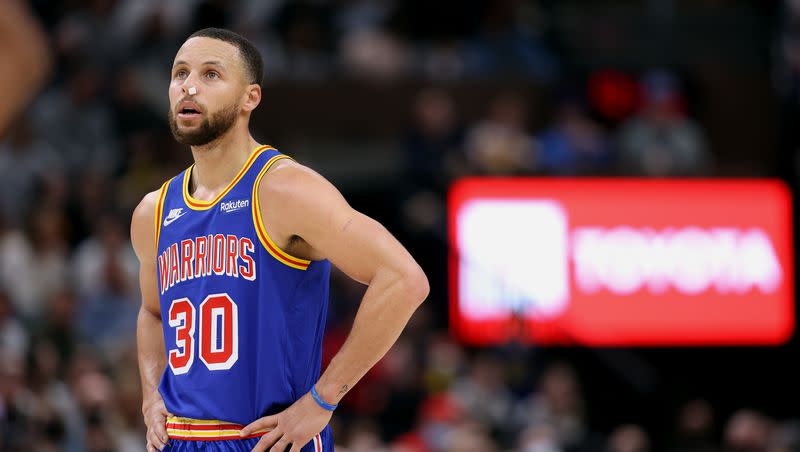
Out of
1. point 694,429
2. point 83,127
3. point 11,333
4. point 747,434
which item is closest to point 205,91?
point 11,333

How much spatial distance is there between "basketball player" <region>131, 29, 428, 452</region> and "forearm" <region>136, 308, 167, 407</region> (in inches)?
11.5

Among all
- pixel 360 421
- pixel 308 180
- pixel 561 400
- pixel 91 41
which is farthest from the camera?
pixel 91 41

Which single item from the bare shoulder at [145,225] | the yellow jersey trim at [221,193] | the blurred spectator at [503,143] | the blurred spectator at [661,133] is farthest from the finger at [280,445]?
the blurred spectator at [661,133]

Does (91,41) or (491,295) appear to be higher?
(91,41)

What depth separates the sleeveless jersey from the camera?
4816 mm

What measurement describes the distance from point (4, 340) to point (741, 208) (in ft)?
26.0

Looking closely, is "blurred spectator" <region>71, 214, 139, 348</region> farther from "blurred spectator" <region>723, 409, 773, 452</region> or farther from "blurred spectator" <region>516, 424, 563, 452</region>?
"blurred spectator" <region>723, 409, 773, 452</region>

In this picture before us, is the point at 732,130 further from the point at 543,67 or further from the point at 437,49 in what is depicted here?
the point at 437,49

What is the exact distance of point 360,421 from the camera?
1164cm

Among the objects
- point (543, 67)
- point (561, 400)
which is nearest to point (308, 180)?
point (561, 400)

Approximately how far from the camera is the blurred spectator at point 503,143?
14164 millimetres

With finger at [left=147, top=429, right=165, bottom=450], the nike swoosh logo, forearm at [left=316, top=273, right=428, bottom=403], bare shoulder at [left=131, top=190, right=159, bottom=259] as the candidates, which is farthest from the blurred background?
forearm at [left=316, top=273, right=428, bottom=403]

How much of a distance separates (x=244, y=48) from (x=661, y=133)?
444 inches

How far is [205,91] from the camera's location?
4852mm
